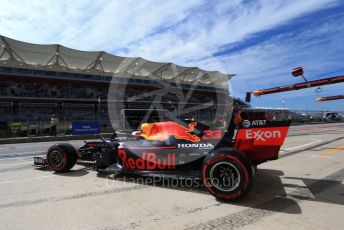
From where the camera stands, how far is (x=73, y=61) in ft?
166

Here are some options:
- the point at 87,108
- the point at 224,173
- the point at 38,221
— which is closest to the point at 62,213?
the point at 38,221

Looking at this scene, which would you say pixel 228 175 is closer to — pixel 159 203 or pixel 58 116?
pixel 159 203

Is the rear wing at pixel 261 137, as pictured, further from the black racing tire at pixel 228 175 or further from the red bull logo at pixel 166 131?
the red bull logo at pixel 166 131

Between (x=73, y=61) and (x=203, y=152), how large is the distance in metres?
49.7

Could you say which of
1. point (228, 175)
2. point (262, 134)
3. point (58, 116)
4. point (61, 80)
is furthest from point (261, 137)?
point (61, 80)

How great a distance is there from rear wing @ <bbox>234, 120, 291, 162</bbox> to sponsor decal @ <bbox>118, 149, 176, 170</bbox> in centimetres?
117

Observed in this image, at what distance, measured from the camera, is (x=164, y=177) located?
520 cm

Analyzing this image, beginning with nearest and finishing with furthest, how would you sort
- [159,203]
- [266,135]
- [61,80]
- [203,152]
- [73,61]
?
[159,203] < [266,135] < [203,152] < [61,80] < [73,61]

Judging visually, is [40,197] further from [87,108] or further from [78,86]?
[78,86]

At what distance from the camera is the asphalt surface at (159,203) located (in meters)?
3.58

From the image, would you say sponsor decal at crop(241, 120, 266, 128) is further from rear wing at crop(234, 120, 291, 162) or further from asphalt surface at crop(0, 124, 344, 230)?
asphalt surface at crop(0, 124, 344, 230)

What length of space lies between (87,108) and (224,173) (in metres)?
32.7

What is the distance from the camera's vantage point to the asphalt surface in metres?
3.58

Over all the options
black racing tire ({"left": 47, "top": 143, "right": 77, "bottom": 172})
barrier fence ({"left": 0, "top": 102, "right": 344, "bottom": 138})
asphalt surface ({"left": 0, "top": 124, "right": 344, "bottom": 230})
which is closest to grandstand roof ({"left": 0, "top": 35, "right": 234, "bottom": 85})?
barrier fence ({"left": 0, "top": 102, "right": 344, "bottom": 138})
